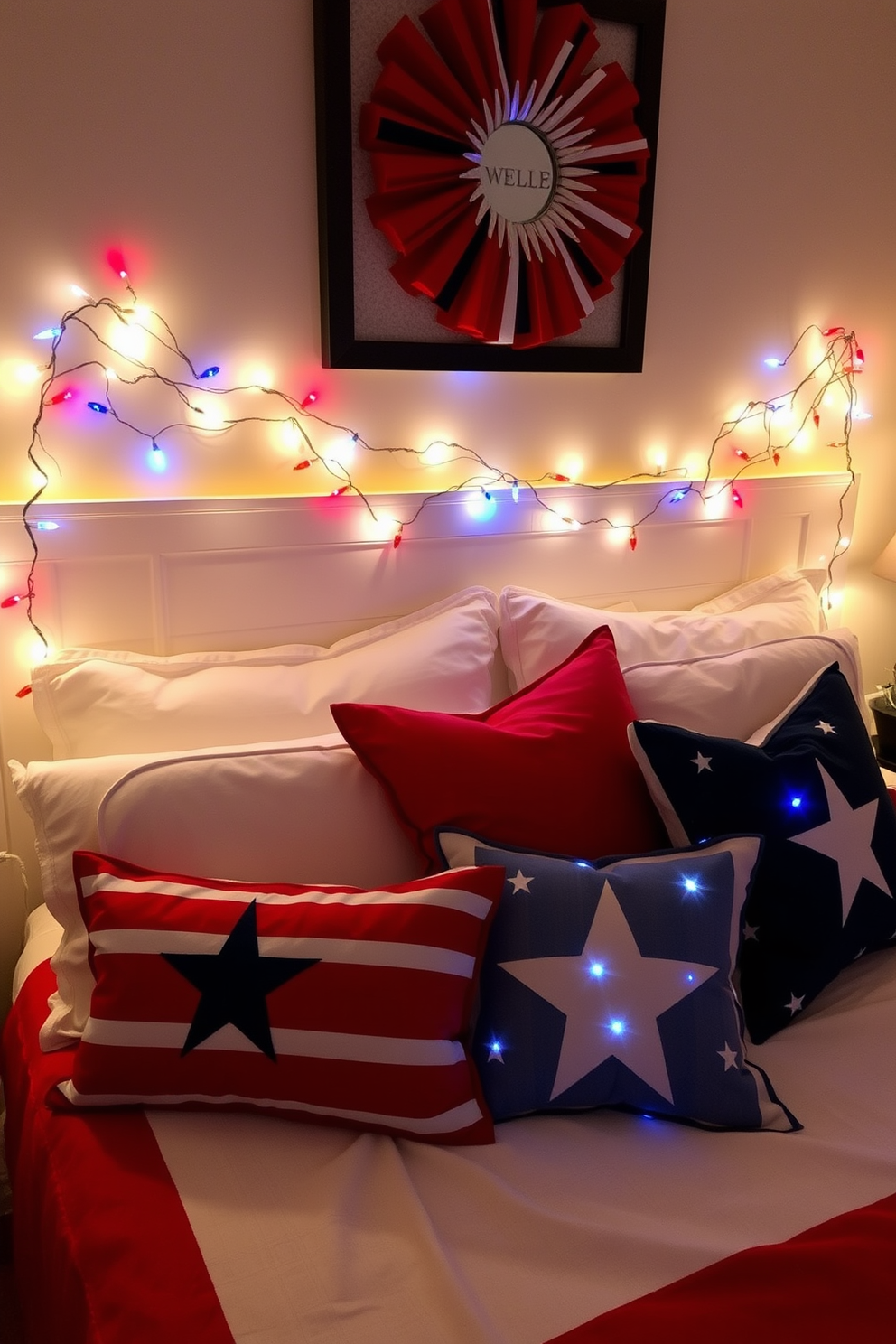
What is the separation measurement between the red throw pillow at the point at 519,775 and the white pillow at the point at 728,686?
15 centimetres

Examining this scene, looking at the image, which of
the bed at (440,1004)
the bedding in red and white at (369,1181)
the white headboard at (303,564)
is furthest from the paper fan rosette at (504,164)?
the bedding in red and white at (369,1181)

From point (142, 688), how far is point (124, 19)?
3.36 ft

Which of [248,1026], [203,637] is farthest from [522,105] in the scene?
[248,1026]

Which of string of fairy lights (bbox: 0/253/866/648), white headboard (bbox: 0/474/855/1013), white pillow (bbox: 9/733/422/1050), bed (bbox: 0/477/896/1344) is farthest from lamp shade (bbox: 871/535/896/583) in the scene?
white pillow (bbox: 9/733/422/1050)

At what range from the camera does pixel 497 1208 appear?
3.39 ft

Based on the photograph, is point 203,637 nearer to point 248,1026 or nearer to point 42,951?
point 42,951

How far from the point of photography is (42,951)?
1.48 meters

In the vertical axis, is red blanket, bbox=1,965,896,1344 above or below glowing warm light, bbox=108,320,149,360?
below

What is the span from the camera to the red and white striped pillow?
109 cm

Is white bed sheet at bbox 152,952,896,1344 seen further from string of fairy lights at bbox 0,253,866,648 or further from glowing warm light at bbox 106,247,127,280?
glowing warm light at bbox 106,247,127,280

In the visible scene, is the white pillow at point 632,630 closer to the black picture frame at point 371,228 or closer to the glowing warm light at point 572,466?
the glowing warm light at point 572,466

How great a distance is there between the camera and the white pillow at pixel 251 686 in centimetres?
155

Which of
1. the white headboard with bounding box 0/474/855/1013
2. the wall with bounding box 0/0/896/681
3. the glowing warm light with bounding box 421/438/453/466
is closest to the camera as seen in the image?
the wall with bounding box 0/0/896/681

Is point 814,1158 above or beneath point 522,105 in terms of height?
beneath
